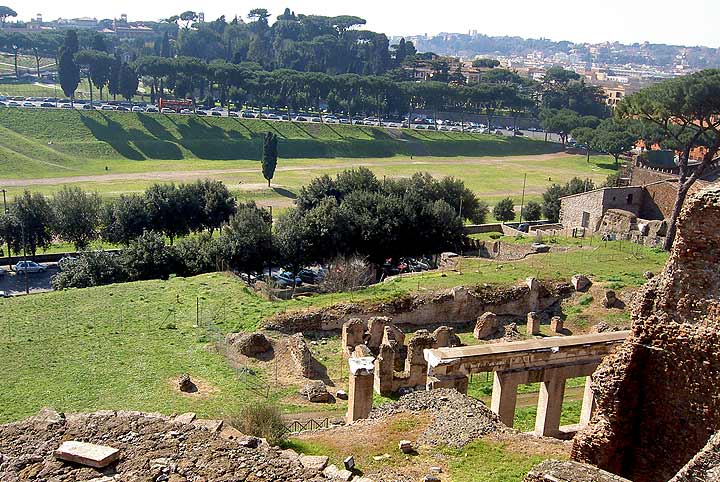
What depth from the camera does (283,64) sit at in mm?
140375

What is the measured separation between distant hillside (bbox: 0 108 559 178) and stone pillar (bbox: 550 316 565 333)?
55.3 meters

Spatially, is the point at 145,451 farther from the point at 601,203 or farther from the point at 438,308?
the point at 601,203

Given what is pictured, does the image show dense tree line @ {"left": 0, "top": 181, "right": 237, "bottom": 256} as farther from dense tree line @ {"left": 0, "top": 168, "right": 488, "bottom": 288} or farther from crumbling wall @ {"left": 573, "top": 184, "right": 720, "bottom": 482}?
crumbling wall @ {"left": 573, "top": 184, "right": 720, "bottom": 482}

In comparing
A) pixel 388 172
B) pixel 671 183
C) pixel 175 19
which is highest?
pixel 175 19

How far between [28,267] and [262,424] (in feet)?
92.9

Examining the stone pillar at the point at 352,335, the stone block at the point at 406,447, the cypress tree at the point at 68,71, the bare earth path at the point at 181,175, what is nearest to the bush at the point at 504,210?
the bare earth path at the point at 181,175

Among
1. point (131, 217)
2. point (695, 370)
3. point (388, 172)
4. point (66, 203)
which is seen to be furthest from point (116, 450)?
point (388, 172)

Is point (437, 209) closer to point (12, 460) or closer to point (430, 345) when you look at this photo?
point (430, 345)

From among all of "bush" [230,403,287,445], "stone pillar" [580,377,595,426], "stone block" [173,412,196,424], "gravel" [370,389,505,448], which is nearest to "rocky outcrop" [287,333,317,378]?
"gravel" [370,389,505,448]

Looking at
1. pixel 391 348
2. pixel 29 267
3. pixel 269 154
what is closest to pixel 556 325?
pixel 391 348

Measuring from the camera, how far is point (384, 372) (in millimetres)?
21000

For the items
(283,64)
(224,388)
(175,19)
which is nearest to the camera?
(224,388)

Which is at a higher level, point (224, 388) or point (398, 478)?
point (398, 478)

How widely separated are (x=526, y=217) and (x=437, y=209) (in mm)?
17089
